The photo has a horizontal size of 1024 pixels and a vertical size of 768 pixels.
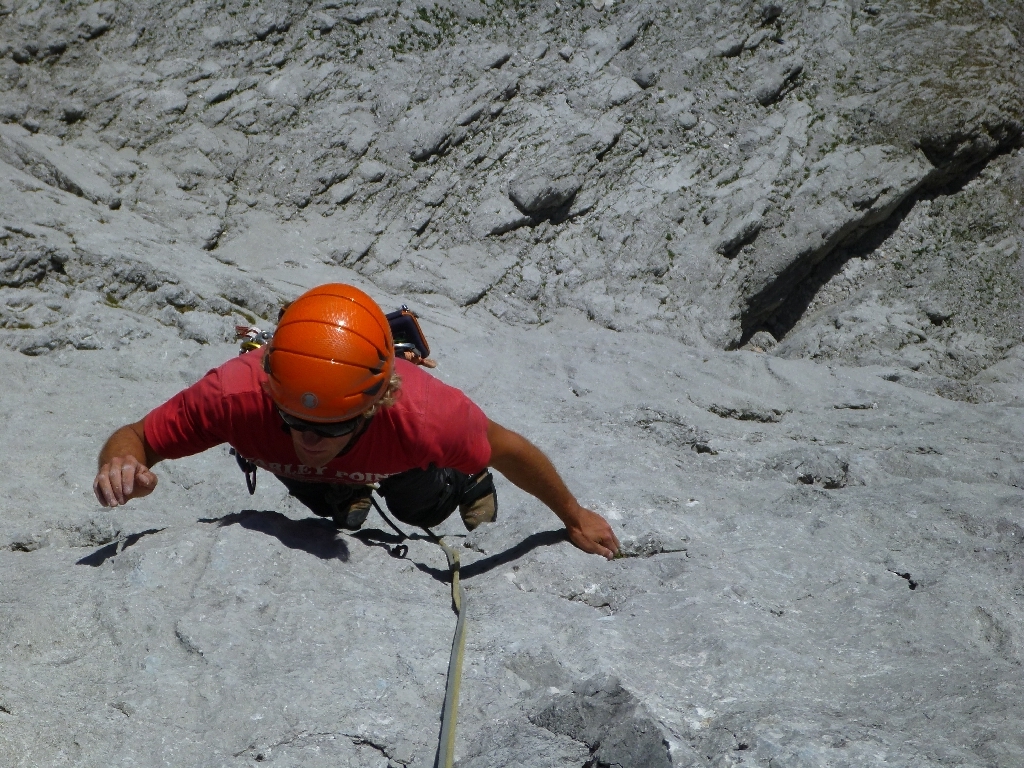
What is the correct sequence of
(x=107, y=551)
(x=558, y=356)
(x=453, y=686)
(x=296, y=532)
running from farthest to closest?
(x=558, y=356)
(x=296, y=532)
(x=107, y=551)
(x=453, y=686)

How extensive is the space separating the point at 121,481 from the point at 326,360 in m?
0.73

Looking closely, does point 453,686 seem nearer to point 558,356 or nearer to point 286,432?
point 286,432

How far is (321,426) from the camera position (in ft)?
9.42

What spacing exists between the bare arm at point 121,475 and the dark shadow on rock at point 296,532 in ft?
1.27

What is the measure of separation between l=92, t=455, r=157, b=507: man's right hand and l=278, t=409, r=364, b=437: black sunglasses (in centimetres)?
45

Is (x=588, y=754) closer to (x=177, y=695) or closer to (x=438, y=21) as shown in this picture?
(x=177, y=695)

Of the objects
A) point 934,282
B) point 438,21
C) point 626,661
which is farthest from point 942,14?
point 626,661

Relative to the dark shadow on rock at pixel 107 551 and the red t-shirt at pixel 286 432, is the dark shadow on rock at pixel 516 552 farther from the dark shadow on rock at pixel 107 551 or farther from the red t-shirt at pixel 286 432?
the dark shadow on rock at pixel 107 551

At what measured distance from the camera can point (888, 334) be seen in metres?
8.02

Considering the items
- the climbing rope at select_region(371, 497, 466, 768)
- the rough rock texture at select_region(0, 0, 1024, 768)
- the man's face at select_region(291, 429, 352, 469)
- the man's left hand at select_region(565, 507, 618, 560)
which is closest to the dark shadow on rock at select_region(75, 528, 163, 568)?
the rough rock texture at select_region(0, 0, 1024, 768)

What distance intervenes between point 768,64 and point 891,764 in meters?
7.85

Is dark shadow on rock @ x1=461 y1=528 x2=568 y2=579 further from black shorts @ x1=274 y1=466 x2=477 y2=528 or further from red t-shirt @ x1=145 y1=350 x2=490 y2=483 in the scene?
red t-shirt @ x1=145 y1=350 x2=490 y2=483

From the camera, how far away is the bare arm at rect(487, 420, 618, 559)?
10.5ft

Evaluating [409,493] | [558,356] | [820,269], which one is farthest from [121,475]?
[820,269]
